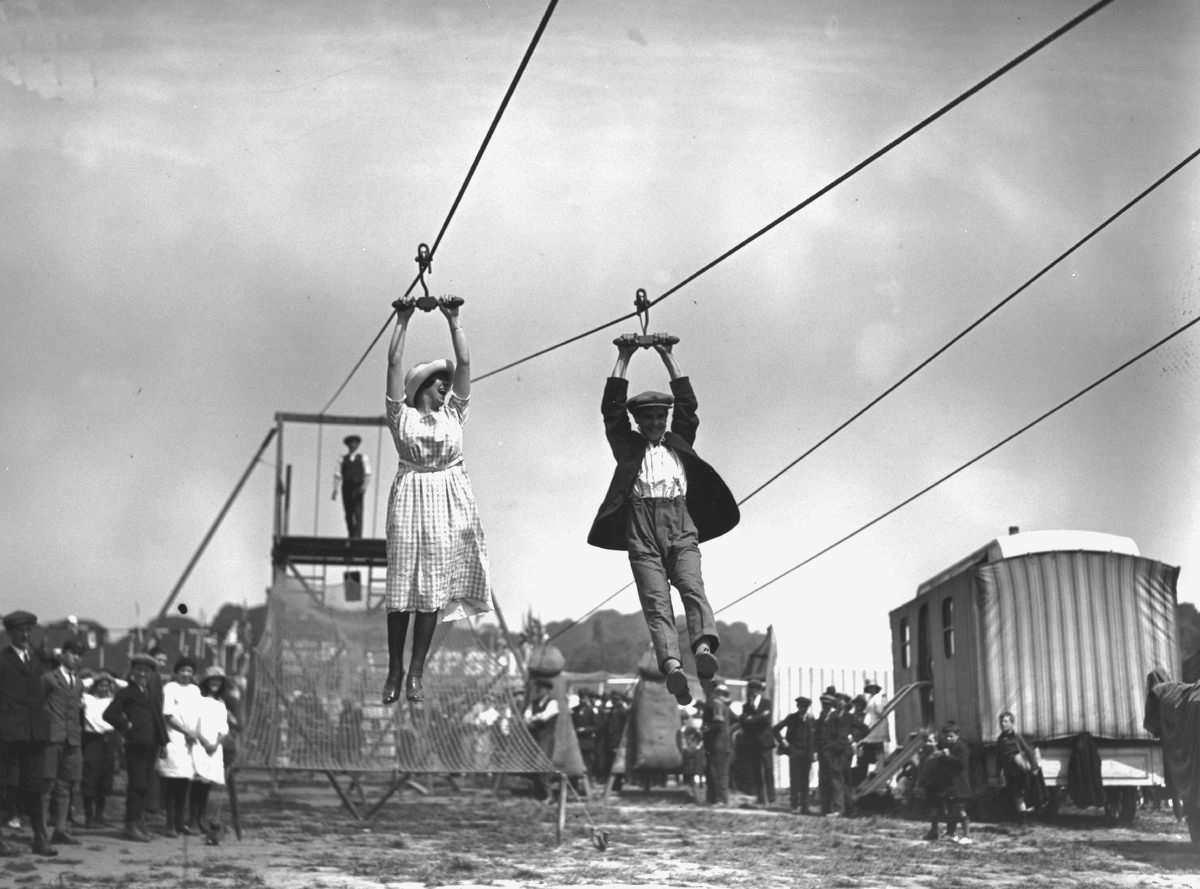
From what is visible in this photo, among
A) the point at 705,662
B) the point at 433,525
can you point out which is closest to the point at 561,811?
the point at 433,525

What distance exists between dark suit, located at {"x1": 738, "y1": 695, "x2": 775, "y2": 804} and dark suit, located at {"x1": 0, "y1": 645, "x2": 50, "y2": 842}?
10.2 metres

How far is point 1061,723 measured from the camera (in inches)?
695

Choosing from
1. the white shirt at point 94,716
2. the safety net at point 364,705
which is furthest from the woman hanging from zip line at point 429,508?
the white shirt at point 94,716

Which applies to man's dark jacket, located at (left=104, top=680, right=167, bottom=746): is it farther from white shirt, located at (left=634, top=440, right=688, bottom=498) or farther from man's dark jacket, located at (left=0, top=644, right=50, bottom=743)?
white shirt, located at (left=634, top=440, right=688, bottom=498)

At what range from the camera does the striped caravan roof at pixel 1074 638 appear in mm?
17750

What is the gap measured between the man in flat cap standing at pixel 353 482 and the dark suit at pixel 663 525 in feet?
21.1

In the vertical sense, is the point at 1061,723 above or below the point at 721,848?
above

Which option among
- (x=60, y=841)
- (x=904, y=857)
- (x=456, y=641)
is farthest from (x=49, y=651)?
(x=904, y=857)

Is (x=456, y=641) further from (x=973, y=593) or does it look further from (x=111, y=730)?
(x=973, y=593)

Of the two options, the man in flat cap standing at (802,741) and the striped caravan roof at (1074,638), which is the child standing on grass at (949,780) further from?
the man in flat cap standing at (802,741)

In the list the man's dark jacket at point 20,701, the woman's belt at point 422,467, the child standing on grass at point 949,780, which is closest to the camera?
the woman's belt at point 422,467

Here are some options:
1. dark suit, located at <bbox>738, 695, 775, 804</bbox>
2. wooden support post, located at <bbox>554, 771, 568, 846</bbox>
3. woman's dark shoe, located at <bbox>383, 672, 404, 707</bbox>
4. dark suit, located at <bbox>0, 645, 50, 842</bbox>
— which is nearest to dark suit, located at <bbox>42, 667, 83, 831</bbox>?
dark suit, located at <bbox>0, 645, 50, 842</bbox>

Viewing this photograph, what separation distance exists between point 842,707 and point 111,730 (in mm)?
8651

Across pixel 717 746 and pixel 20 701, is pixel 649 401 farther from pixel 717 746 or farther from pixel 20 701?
pixel 717 746
